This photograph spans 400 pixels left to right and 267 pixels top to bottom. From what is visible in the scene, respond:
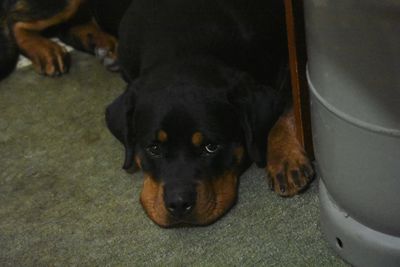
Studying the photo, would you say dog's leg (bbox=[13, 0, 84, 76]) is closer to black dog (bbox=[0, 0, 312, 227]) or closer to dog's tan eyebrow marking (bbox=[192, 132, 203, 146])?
black dog (bbox=[0, 0, 312, 227])

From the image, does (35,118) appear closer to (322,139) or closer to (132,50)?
(132,50)

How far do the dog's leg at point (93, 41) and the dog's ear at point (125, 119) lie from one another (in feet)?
2.01

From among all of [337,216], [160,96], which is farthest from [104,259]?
[337,216]

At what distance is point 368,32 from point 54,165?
1232mm

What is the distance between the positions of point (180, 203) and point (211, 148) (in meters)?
0.17

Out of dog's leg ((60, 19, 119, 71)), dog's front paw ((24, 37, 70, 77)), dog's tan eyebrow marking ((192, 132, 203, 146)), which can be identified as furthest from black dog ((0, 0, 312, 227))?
dog's front paw ((24, 37, 70, 77))

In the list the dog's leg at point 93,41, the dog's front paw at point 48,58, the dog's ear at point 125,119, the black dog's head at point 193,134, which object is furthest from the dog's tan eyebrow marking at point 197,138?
the dog's front paw at point 48,58

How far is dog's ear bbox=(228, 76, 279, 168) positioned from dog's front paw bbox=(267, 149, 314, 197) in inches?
3.6

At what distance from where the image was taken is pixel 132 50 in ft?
6.58

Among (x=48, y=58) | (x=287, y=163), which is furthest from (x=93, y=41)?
(x=287, y=163)

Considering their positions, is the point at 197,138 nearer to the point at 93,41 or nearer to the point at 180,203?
the point at 180,203

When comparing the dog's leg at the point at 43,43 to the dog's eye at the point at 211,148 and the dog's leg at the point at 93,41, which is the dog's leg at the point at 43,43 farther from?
the dog's eye at the point at 211,148

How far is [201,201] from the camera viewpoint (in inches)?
64.9

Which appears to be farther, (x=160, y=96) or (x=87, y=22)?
(x=87, y=22)
